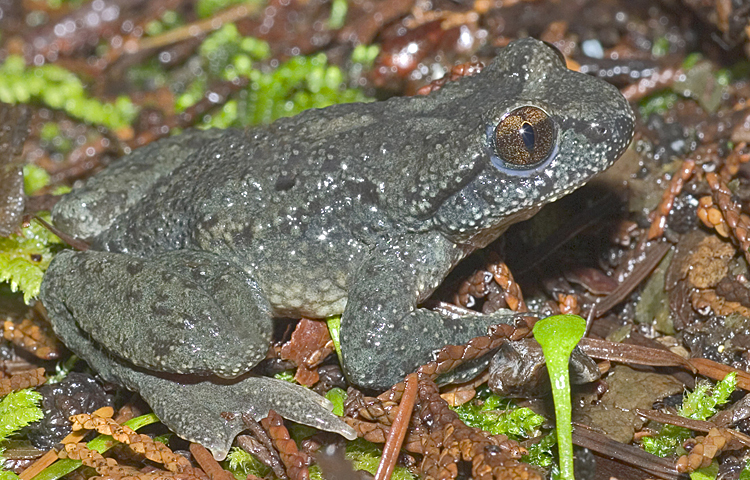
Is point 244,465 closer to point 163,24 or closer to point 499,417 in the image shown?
point 499,417

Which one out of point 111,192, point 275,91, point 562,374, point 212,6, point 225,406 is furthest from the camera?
point 212,6

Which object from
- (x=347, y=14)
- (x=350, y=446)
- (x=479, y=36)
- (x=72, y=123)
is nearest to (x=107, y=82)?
(x=72, y=123)

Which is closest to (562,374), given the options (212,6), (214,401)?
(214,401)

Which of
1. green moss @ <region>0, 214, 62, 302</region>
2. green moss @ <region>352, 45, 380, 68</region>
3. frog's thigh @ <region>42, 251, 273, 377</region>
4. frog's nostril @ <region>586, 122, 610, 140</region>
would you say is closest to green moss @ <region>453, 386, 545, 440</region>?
frog's thigh @ <region>42, 251, 273, 377</region>

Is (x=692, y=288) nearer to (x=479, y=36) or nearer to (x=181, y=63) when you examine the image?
(x=479, y=36)

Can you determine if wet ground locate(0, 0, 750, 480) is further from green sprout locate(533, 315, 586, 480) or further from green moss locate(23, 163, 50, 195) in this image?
green sprout locate(533, 315, 586, 480)

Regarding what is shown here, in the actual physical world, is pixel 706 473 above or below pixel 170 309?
below
